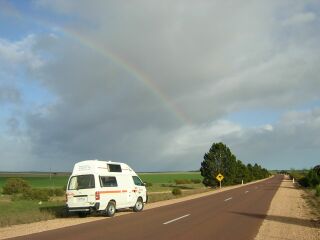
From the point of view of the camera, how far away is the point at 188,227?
1628 cm

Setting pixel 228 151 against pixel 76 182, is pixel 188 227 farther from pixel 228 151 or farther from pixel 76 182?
pixel 228 151

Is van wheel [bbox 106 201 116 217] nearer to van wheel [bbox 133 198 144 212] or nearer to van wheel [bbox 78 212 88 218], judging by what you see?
van wheel [bbox 78 212 88 218]

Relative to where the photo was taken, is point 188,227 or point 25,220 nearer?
point 188,227

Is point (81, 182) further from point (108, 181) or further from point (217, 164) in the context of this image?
point (217, 164)

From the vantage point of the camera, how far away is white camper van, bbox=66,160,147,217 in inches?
829

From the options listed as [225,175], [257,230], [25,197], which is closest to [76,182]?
[257,230]

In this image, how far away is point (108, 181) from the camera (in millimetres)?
22188

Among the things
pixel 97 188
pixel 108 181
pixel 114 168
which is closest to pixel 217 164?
pixel 114 168

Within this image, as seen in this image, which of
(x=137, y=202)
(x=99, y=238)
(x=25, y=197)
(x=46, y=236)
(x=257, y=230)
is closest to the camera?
(x=99, y=238)

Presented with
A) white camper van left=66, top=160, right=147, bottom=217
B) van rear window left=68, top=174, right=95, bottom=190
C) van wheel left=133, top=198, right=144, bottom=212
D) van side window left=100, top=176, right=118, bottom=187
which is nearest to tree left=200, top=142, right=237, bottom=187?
van wheel left=133, top=198, right=144, bottom=212

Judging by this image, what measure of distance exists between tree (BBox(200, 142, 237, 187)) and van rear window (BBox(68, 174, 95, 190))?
5671cm

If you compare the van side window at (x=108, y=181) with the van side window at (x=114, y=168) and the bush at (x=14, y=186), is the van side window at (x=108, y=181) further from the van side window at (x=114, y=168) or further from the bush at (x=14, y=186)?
the bush at (x=14, y=186)

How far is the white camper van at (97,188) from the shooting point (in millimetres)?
21047

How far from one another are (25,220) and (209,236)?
989 cm
